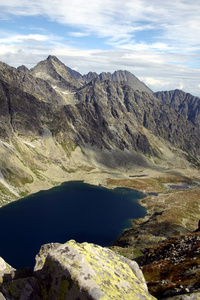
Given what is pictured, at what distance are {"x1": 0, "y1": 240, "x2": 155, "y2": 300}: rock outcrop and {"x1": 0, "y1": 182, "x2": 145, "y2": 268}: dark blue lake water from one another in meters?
57.8

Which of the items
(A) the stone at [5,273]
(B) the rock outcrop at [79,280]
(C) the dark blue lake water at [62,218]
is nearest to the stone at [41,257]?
(A) the stone at [5,273]

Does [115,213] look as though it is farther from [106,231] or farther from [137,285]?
[137,285]

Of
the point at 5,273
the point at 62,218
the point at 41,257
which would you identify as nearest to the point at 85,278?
the point at 5,273

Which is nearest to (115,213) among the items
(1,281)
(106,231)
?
(106,231)

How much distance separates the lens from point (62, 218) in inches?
4338

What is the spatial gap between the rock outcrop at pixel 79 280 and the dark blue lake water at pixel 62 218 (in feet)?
190

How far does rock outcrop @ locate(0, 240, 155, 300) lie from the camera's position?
16094 mm

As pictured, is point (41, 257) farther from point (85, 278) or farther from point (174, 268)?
point (174, 268)

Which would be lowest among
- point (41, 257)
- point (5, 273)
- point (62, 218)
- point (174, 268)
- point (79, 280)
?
point (62, 218)

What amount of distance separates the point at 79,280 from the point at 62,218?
322 feet

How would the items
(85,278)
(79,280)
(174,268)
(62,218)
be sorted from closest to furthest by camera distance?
(79,280) < (85,278) < (174,268) < (62,218)

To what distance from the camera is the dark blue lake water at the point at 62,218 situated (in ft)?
272

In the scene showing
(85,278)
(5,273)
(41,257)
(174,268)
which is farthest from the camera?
(174,268)

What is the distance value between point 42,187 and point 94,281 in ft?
466
